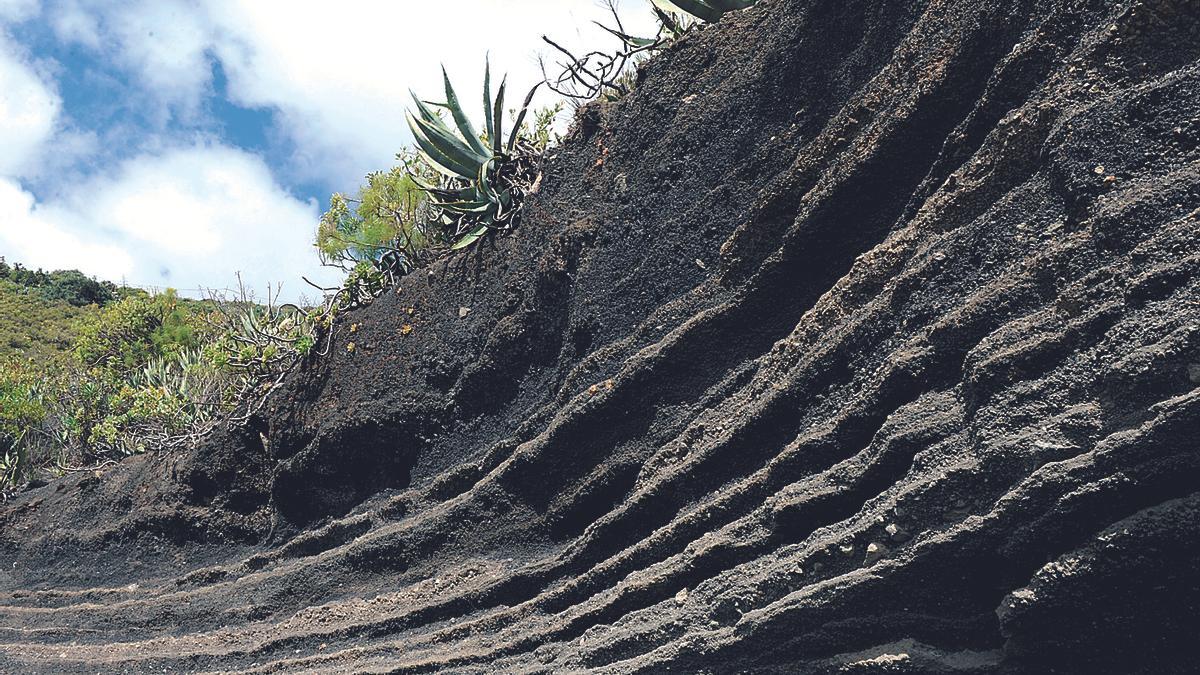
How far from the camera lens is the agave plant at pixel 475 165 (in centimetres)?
729

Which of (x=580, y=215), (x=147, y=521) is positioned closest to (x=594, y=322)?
(x=580, y=215)

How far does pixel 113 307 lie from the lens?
14.9 meters

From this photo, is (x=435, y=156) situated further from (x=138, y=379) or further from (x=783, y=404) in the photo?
(x=138, y=379)

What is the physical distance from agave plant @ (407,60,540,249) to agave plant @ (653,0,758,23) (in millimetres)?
1292

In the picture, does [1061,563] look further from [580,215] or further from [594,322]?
[580,215]

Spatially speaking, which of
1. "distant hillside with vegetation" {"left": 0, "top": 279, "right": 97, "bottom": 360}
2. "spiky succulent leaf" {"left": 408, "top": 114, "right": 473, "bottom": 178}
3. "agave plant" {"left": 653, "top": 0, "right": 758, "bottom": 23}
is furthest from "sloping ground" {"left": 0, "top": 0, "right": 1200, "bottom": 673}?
"distant hillside with vegetation" {"left": 0, "top": 279, "right": 97, "bottom": 360}

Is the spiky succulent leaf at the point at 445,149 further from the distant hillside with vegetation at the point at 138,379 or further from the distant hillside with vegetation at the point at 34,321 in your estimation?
the distant hillside with vegetation at the point at 34,321

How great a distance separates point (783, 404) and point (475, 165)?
422 cm

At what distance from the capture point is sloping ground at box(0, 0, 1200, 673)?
2754mm

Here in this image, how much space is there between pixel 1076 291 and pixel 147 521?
8104 mm

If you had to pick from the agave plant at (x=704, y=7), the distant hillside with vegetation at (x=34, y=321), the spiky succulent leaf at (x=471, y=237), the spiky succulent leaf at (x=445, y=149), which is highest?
the distant hillside with vegetation at (x=34, y=321)

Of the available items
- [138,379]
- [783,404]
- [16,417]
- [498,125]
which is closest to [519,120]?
Answer: [498,125]

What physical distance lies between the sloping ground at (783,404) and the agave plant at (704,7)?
471 mm

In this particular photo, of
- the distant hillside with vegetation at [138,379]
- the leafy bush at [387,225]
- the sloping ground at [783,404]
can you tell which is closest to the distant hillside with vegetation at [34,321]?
the distant hillside with vegetation at [138,379]
